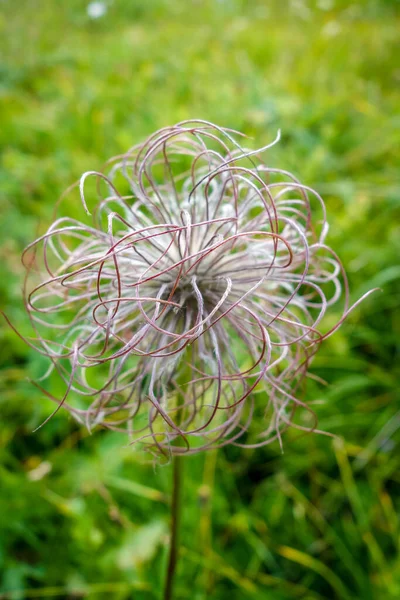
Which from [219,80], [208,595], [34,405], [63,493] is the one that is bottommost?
[208,595]

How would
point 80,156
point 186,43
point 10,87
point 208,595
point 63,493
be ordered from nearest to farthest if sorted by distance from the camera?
point 208,595 → point 63,493 → point 80,156 → point 10,87 → point 186,43

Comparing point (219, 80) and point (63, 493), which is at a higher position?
point (219, 80)

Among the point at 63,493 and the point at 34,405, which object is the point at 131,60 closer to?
the point at 34,405

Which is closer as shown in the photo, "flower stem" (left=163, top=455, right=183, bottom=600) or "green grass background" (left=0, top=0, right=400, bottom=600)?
"flower stem" (left=163, top=455, right=183, bottom=600)

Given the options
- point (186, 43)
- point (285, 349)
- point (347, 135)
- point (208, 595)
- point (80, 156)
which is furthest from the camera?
point (186, 43)

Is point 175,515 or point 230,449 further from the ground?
point 175,515

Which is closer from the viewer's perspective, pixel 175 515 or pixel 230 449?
pixel 175 515

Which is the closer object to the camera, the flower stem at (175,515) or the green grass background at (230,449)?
the flower stem at (175,515)

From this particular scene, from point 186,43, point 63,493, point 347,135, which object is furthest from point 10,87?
point 63,493
